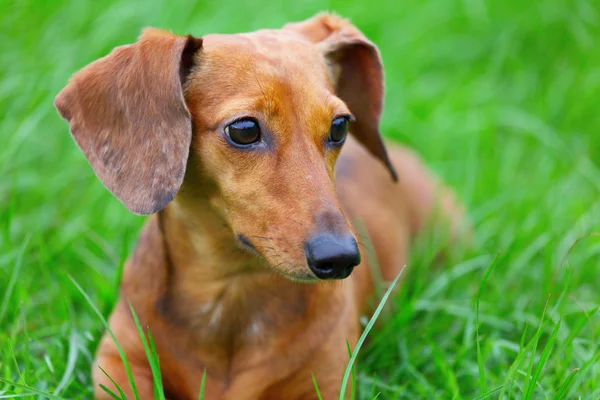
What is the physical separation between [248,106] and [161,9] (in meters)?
3.10

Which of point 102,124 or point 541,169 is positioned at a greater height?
point 102,124

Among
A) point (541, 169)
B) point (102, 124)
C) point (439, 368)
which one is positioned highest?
Answer: point (102, 124)

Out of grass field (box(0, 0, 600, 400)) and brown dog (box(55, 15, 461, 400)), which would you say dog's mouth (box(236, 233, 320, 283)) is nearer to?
brown dog (box(55, 15, 461, 400))

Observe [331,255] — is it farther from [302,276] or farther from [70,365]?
[70,365]

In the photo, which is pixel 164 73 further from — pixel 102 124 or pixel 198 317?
pixel 198 317

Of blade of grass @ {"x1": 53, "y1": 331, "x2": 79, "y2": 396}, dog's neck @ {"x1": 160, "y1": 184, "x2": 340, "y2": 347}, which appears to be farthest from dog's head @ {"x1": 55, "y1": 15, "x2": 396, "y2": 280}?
blade of grass @ {"x1": 53, "y1": 331, "x2": 79, "y2": 396}

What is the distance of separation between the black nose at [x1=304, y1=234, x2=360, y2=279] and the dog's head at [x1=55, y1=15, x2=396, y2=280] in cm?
5

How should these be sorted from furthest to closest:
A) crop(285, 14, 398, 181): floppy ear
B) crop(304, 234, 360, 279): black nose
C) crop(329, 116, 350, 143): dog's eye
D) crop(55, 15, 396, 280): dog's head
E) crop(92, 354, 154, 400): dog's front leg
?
1. crop(285, 14, 398, 181): floppy ear
2. crop(92, 354, 154, 400): dog's front leg
3. crop(329, 116, 350, 143): dog's eye
4. crop(55, 15, 396, 280): dog's head
5. crop(304, 234, 360, 279): black nose

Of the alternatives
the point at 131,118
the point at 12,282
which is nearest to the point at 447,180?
the point at 12,282

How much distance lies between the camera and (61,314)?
12.1ft

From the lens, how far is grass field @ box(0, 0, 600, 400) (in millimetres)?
3396

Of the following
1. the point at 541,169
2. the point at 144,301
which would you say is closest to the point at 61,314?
the point at 144,301

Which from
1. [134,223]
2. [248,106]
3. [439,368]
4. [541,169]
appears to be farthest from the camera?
[541,169]

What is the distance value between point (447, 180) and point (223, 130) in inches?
111
